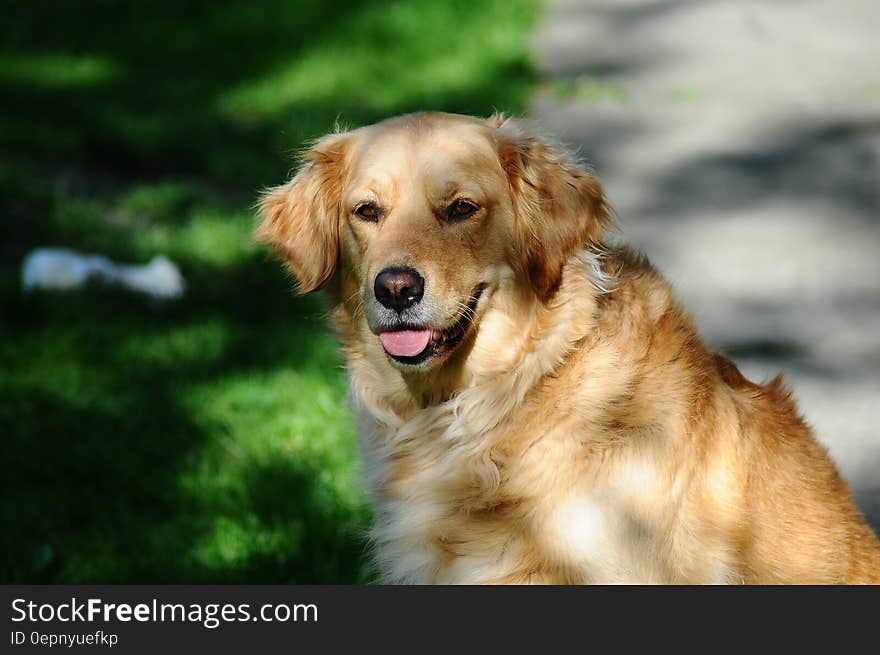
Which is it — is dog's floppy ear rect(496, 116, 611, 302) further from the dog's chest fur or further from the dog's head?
the dog's chest fur

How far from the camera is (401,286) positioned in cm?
305

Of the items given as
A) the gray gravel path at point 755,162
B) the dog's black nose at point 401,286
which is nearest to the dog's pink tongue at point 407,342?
the dog's black nose at point 401,286

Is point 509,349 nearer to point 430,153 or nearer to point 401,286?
point 401,286

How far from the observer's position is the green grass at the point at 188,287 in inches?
163

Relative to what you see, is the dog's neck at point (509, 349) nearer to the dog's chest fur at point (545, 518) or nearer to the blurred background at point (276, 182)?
the dog's chest fur at point (545, 518)

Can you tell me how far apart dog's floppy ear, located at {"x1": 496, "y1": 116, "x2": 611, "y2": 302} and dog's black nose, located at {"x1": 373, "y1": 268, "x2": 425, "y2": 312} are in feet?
1.16

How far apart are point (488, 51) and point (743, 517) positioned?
607cm

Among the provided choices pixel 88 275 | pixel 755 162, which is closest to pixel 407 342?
pixel 88 275

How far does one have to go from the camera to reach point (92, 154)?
746 cm

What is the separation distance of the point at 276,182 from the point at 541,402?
4.29 m

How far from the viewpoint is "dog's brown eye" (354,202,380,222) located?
331 centimetres

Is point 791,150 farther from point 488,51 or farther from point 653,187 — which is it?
point 488,51

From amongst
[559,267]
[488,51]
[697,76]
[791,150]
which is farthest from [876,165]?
[559,267]

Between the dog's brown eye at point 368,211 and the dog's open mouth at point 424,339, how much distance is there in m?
0.37
